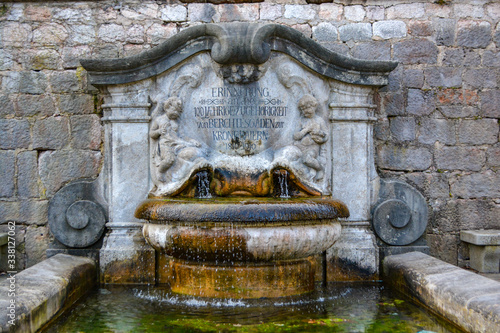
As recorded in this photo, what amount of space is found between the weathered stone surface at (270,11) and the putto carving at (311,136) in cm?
95

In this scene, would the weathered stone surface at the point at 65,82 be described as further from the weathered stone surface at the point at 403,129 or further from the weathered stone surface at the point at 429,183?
the weathered stone surface at the point at 429,183

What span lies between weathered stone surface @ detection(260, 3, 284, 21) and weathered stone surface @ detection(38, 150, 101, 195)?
216 cm

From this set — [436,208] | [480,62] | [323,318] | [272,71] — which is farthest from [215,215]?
[480,62]

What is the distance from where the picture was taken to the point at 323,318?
122 inches

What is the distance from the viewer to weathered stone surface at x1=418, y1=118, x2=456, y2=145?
4.58 metres

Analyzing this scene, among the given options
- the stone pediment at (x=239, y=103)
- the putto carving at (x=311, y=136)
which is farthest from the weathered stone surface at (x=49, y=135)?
the putto carving at (x=311, y=136)

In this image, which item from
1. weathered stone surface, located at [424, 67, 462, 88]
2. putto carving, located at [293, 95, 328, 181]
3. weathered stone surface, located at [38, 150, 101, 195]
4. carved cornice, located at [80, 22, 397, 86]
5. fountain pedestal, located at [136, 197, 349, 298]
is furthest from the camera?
weathered stone surface, located at [424, 67, 462, 88]

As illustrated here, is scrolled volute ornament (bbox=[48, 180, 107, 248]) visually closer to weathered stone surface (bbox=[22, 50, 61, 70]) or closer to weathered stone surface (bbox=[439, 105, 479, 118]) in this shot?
weathered stone surface (bbox=[22, 50, 61, 70])

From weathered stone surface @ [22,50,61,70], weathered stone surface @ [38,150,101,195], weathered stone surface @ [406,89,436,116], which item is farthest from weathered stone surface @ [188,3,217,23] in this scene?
weathered stone surface @ [406,89,436,116]

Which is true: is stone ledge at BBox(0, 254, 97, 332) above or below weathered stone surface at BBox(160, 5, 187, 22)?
below

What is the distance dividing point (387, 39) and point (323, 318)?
281 cm

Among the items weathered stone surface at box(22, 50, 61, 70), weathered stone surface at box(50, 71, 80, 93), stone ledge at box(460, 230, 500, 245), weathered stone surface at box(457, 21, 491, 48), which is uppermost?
weathered stone surface at box(457, 21, 491, 48)

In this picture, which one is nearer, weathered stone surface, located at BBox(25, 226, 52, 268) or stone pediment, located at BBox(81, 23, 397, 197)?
stone pediment, located at BBox(81, 23, 397, 197)

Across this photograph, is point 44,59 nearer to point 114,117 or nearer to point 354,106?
point 114,117
